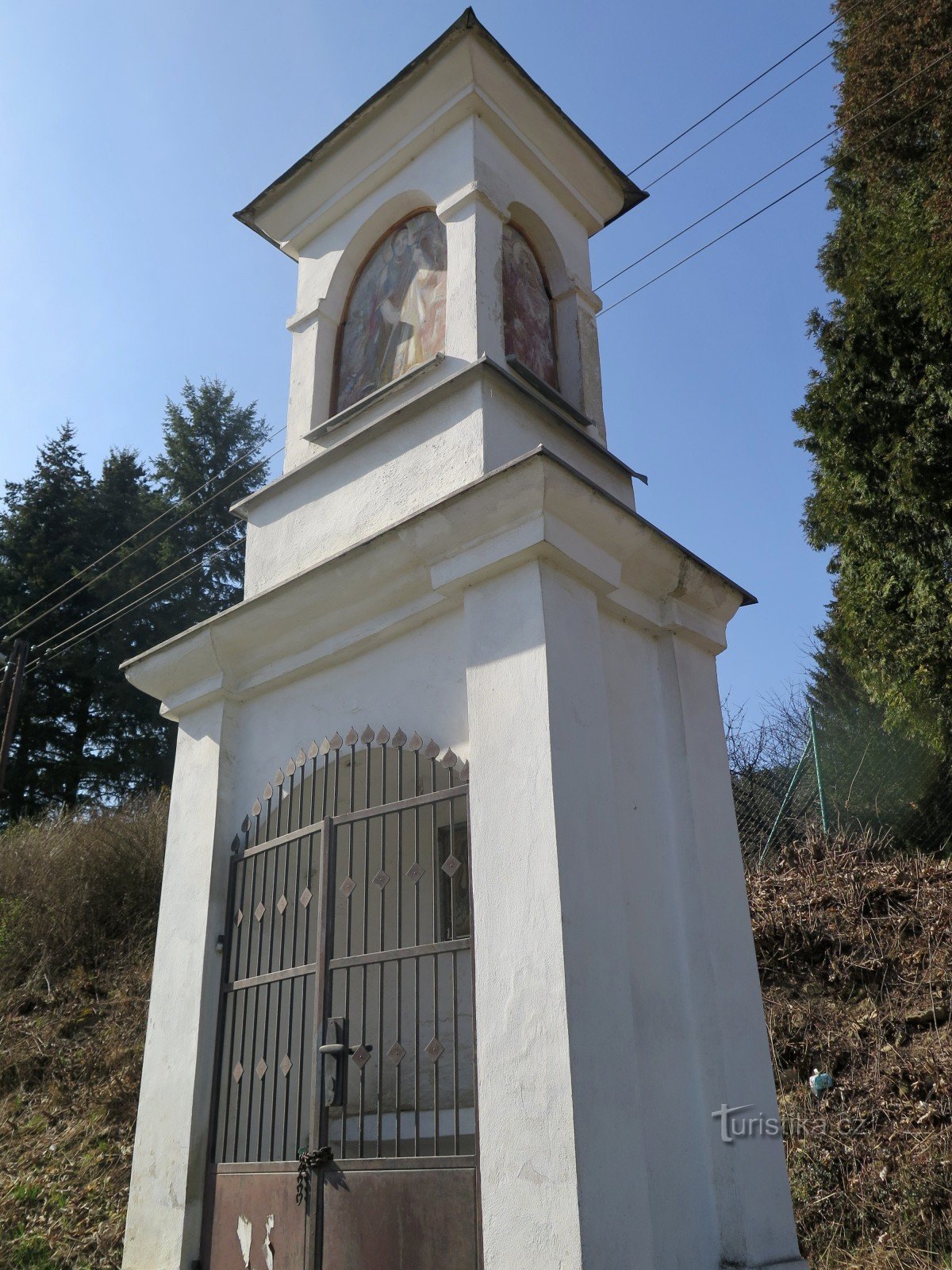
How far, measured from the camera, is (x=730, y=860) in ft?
15.2

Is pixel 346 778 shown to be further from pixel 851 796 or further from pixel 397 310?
pixel 851 796

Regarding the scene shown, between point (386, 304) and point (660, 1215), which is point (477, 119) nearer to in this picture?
point (386, 304)

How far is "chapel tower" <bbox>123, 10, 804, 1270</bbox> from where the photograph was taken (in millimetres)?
3662

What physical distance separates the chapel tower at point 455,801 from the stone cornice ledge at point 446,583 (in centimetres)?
2

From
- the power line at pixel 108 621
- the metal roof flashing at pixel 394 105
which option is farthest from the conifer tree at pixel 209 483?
the metal roof flashing at pixel 394 105

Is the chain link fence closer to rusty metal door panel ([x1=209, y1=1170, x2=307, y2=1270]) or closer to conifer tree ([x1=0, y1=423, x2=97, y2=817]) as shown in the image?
rusty metal door panel ([x1=209, y1=1170, x2=307, y2=1270])

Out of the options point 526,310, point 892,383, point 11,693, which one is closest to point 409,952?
point 526,310

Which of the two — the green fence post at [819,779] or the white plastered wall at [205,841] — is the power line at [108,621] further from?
the white plastered wall at [205,841]

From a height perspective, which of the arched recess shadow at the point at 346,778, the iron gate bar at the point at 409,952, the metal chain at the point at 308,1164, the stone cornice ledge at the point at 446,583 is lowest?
the metal chain at the point at 308,1164

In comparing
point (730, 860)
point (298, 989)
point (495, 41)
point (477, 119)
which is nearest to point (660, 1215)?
point (730, 860)

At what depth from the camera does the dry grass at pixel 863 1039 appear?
5297 millimetres

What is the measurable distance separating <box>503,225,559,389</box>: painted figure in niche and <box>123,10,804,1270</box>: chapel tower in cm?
3

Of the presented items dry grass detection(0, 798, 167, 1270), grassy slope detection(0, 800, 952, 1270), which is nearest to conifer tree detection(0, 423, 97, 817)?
dry grass detection(0, 798, 167, 1270)

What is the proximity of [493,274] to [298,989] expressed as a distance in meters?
3.92
